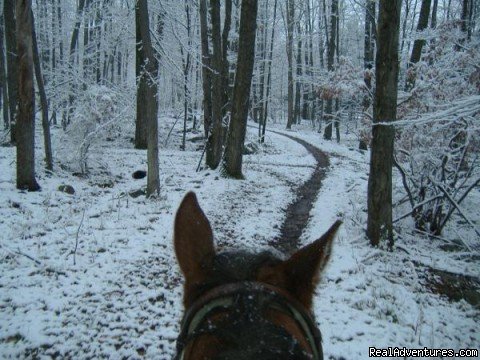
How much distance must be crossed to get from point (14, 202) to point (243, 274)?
9.27m

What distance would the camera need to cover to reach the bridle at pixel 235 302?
110 centimetres

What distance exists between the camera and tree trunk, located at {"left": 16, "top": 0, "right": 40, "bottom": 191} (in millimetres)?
8805

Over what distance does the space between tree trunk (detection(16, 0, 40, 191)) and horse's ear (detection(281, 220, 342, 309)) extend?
10.0 meters

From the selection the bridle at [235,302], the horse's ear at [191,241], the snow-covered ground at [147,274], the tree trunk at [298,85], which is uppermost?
the tree trunk at [298,85]

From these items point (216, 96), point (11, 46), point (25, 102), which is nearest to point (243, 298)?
point (25, 102)

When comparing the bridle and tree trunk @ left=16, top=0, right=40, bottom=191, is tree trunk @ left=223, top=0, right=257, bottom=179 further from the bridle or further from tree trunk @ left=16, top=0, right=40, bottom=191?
the bridle

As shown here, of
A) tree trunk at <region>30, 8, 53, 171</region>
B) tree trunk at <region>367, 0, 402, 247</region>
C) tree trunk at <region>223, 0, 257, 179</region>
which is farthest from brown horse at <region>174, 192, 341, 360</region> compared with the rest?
tree trunk at <region>30, 8, 53, 171</region>

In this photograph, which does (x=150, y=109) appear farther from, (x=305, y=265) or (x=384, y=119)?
(x=305, y=265)

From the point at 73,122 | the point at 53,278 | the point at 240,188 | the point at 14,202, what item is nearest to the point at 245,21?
the point at 240,188

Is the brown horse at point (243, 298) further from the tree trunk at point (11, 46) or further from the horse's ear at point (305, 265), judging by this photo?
the tree trunk at point (11, 46)

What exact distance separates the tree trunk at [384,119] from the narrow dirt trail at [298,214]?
169 cm

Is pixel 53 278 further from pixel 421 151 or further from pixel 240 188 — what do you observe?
pixel 421 151

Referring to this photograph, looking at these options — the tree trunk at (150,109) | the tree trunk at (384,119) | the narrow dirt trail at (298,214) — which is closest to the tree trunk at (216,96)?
the narrow dirt trail at (298,214)

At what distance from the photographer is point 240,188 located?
38.1ft
